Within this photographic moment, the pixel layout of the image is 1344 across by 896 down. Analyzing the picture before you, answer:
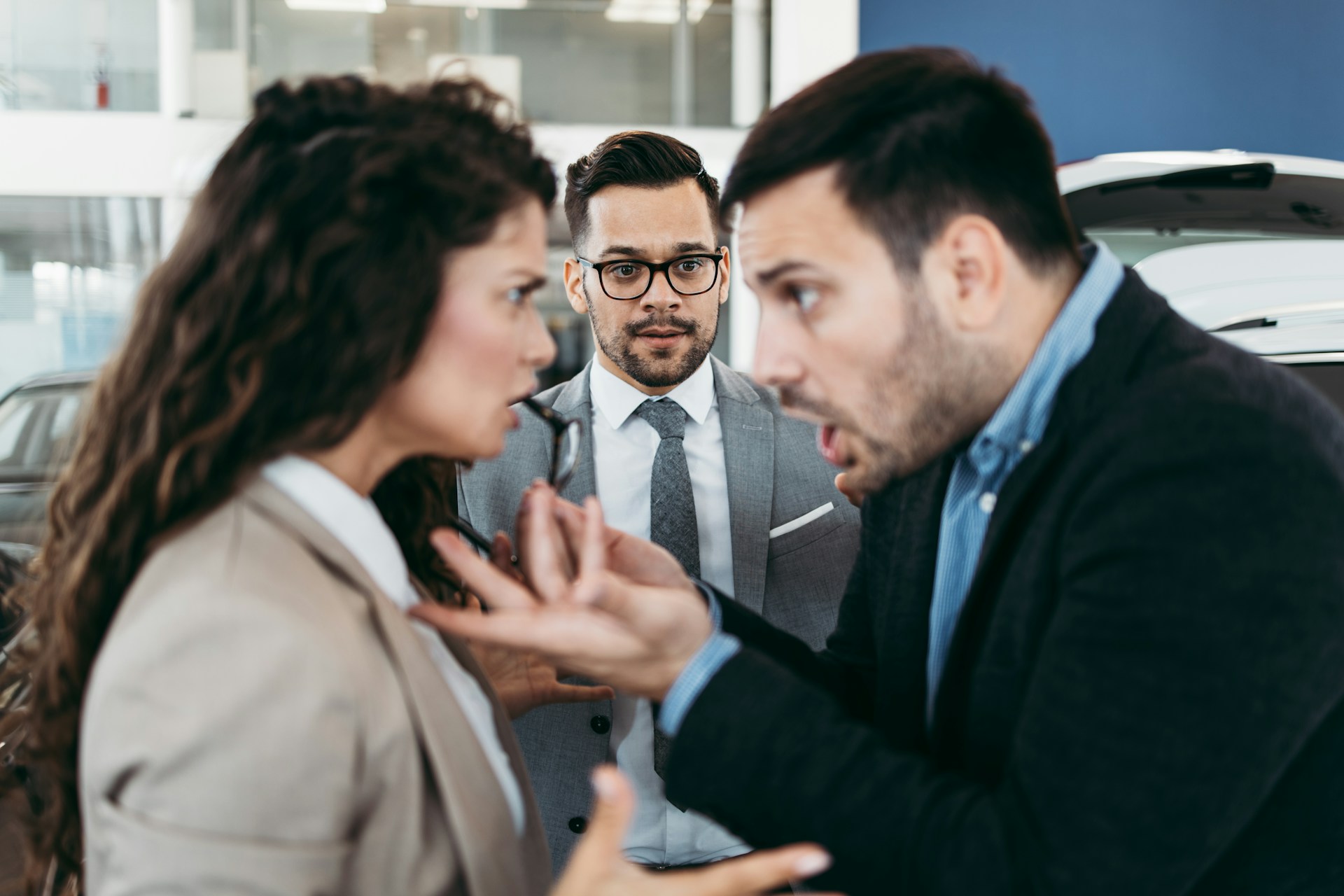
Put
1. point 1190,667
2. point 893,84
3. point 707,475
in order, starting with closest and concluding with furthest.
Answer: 1. point 1190,667
2. point 893,84
3. point 707,475

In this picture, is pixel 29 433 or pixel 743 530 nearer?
pixel 743 530

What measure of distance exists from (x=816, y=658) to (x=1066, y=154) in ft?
15.4

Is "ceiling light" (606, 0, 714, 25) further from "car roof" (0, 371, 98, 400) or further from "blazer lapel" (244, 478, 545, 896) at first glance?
"blazer lapel" (244, 478, 545, 896)

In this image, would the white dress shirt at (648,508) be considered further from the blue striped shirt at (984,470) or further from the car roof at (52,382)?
the car roof at (52,382)

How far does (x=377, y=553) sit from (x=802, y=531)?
37.9 inches

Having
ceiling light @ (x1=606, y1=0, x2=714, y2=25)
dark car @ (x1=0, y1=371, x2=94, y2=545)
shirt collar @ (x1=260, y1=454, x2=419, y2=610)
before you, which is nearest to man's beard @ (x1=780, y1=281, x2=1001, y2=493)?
shirt collar @ (x1=260, y1=454, x2=419, y2=610)

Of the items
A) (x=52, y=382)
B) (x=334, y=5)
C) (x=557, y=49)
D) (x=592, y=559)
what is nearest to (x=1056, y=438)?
(x=592, y=559)

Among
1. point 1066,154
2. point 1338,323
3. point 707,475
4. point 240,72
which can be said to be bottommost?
point 707,475

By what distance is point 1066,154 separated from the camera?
522cm

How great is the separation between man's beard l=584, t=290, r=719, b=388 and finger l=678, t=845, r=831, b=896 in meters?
1.08

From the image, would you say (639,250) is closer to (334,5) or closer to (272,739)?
(272,739)

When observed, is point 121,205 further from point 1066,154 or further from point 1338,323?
point 1338,323

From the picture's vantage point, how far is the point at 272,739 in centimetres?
75

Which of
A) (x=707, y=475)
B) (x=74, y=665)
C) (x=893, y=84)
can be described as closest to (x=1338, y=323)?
(x=707, y=475)
